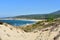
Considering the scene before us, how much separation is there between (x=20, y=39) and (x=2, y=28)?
2.05m

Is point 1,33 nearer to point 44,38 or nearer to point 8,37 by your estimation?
point 8,37

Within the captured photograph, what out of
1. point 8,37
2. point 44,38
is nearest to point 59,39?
point 44,38

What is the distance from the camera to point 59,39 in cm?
1762

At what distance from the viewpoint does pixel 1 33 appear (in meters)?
19.1

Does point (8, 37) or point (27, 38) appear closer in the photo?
point (8, 37)

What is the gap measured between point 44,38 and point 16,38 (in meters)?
2.64

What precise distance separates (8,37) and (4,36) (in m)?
0.39

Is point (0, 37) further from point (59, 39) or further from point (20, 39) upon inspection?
→ point (59, 39)

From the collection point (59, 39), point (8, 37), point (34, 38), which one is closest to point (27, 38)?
point (34, 38)

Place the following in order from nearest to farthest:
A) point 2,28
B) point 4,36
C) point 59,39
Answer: point 59,39 → point 4,36 → point 2,28

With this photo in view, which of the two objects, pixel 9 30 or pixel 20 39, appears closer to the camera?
pixel 20 39

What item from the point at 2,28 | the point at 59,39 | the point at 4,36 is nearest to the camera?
the point at 59,39

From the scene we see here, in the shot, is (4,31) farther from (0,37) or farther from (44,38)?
(44,38)

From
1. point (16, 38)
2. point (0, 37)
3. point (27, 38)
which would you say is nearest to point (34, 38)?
point (27, 38)
